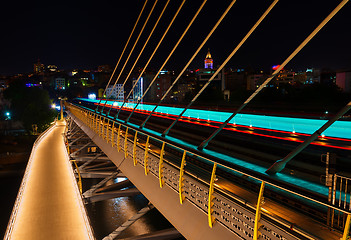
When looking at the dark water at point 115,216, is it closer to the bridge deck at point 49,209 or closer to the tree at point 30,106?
the bridge deck at point 49,209

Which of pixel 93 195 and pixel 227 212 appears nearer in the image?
pixel 227 212

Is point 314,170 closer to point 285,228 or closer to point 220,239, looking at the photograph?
point 220,239

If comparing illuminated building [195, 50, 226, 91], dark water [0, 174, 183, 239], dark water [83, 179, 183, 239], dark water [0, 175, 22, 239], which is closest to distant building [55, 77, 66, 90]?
illuminated building [195, 50, 226, 91]

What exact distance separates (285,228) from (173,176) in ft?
9.52

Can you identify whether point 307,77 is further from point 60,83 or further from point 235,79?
point 60,83

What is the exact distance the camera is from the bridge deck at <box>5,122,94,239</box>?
9039 mm

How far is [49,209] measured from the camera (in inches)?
430

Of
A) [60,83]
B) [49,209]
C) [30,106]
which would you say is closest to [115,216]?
[49,209]

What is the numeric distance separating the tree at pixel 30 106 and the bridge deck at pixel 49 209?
203ft

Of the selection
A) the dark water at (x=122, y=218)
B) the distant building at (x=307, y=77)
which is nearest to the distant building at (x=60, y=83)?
the distant building at (x=307, y=77)

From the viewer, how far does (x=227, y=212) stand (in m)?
4.15

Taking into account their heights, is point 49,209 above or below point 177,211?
below

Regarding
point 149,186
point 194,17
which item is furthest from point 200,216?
point 194,17

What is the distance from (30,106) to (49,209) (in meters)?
75.4
